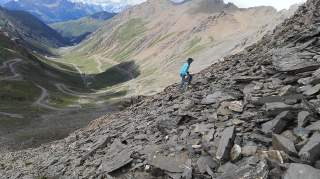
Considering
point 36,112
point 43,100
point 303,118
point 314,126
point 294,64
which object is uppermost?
point 294,64

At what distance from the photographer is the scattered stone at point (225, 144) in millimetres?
22938

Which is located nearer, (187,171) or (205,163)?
(187,171)

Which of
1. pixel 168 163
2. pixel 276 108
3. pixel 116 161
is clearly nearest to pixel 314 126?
pixel 276 108

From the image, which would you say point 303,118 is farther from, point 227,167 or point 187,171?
point 187,171

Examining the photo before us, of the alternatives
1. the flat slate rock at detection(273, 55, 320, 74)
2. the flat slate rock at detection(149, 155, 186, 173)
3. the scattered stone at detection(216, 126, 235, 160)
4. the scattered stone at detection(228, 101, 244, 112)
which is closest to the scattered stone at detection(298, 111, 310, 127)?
the scattered stone at detection(216, 126, 235, 160)

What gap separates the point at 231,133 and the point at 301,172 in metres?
5.23

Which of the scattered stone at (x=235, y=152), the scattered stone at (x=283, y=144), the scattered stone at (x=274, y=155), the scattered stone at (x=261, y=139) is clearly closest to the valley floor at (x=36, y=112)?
the scattered stone at (x=235, y=152)

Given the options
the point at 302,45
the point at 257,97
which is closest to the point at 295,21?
the point at 302,45

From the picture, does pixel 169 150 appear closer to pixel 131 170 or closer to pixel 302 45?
pixel 131 170

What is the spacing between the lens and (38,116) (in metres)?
134

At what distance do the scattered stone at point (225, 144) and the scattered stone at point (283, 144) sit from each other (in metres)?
2.09

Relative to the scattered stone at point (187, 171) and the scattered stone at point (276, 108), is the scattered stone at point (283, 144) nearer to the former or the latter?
the scattered stone at point (276, 108)

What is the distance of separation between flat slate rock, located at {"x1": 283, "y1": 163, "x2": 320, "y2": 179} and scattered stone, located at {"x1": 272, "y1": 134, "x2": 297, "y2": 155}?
1.31m

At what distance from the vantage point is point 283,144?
21578 mm
